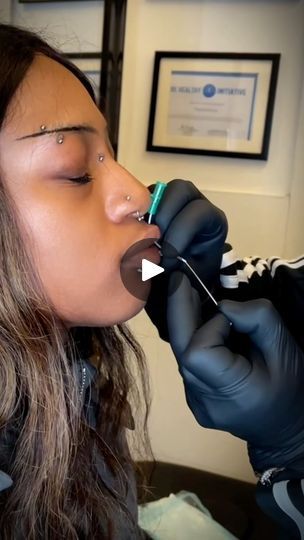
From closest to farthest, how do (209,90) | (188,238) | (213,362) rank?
(213,362), (188,238), (209,90)

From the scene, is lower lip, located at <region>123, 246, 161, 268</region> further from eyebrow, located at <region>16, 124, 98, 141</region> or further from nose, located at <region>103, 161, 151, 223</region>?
eyebrow, located at <region>16, 124, 98, 141</region>

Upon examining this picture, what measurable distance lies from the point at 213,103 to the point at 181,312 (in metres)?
0.88

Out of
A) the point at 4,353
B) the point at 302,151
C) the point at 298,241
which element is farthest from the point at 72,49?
the point at 4,353

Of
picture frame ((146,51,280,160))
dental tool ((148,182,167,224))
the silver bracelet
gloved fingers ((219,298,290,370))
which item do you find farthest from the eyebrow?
picture frame ((146,51,280,160))

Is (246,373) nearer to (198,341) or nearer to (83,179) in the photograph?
(198,341)

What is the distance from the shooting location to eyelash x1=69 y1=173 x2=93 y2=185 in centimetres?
61

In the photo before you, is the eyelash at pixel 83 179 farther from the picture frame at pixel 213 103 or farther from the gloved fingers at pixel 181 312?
the picture frame at pixel 213 103

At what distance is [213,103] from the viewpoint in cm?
134

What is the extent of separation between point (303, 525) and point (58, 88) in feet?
2.09

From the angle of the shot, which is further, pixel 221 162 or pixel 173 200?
pixel 221 162

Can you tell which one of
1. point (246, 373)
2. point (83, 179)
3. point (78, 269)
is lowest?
point (246, 373)

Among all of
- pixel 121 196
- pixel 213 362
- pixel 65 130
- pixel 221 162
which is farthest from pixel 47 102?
pixel 221 162

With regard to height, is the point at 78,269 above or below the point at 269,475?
above

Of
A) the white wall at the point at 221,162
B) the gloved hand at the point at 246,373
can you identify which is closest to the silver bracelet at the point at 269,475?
the gloved hand at the point at 246,373
